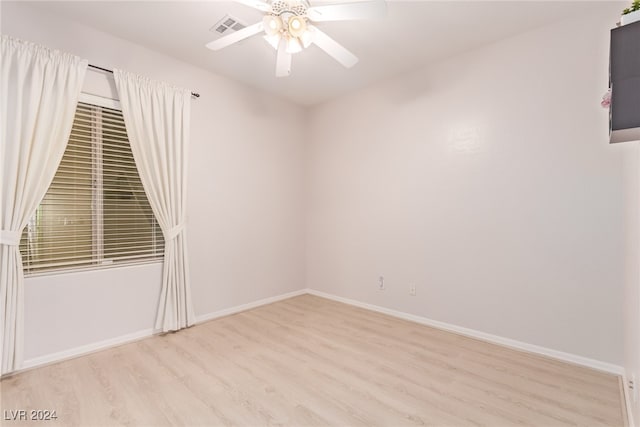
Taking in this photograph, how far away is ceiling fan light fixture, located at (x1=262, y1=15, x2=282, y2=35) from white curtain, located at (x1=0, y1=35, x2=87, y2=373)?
5.60ft

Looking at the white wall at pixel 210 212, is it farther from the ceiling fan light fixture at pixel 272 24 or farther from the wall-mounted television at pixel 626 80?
the wall-mounted television at pixel 626 80

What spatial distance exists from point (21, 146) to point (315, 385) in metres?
2.75

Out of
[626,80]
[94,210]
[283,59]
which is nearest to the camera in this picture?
[626,80]

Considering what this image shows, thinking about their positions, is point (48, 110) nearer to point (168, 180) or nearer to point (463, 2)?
point (168, 180)

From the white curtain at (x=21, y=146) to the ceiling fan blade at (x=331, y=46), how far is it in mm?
2029

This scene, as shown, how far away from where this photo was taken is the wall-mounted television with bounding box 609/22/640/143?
2.92 feet

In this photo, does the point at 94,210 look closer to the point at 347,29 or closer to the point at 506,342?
the point at 347,29

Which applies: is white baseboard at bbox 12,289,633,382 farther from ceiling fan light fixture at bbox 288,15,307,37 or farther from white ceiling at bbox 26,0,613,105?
ceiling fan light fixture at bbox 288,15,307,37

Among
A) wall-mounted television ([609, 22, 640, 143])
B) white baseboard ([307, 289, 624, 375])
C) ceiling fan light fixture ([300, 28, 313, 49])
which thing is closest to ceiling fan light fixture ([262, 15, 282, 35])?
ceiling fan light fixture ([300, 28, 313, 49])

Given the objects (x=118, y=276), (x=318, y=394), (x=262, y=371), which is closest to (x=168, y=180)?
(x=118, y=276)

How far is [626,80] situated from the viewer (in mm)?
898

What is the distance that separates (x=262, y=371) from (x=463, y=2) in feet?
10.5

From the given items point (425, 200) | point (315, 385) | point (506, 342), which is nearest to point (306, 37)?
point (425, 200)

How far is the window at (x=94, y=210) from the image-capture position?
249 centimetres
